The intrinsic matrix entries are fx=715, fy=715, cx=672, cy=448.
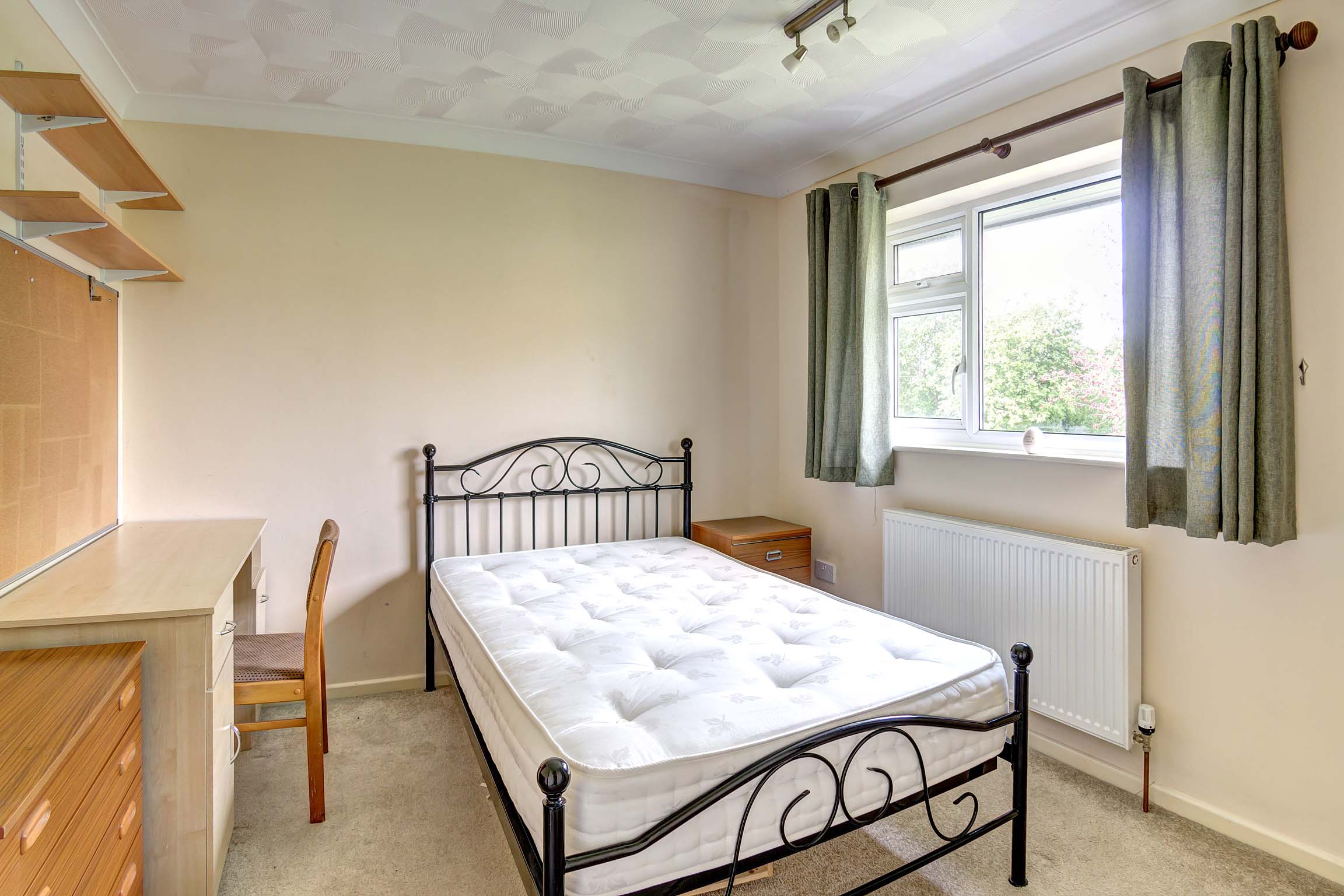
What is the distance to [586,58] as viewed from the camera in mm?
2547

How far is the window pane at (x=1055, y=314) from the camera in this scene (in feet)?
8.29

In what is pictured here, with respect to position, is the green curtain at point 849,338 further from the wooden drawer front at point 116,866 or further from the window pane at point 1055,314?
the wooden drawer front at point 116,866

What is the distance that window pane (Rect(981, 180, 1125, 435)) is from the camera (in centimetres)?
253

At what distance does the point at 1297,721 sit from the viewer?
78.3 inches

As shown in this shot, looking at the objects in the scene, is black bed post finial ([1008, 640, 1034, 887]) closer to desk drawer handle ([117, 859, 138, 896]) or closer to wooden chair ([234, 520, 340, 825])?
wooden chair ([234, 520, 340, 825])

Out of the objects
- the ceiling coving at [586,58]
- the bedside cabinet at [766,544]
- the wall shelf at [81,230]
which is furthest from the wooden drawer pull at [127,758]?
the bedside cabinet at [766,544]

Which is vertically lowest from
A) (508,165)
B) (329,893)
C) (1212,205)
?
(329,893)

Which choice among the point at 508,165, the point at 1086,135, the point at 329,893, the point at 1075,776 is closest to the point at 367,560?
the point at 329,893

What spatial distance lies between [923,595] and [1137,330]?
1310mm

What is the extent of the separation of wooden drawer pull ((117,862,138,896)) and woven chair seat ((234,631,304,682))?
2.04ft

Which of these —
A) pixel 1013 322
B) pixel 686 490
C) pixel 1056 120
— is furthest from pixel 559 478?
pixel 1056 120

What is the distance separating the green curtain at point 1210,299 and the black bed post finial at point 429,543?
2.65m

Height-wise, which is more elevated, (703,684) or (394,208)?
(394,208)

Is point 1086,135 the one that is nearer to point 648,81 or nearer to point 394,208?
point 648,81
